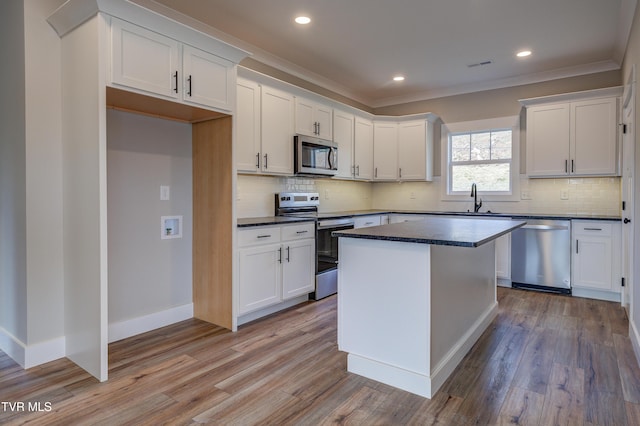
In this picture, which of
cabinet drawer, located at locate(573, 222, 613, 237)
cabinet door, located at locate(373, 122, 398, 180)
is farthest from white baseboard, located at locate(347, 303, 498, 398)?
cabinet door, located at locate(373, 122, 398, 180)

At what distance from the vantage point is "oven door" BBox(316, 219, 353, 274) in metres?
4.06

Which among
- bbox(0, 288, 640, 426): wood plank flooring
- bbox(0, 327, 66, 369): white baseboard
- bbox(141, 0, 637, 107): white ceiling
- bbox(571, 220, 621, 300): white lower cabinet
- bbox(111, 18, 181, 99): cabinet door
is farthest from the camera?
bbox(571, 220, 621, 300): white lower cabinet

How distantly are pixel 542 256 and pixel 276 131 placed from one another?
3381mm

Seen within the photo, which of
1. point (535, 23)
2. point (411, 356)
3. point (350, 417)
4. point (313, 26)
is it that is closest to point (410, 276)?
point (411, 356)

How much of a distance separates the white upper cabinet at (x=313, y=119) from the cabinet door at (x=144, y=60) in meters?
1.77

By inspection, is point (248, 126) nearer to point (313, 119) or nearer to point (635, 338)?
point (313, 119)

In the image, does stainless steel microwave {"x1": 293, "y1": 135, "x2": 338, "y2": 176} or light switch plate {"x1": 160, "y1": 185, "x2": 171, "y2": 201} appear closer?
light switch plate {"x1": 160, "y1": 185, "x2": 171, "y2": 201}

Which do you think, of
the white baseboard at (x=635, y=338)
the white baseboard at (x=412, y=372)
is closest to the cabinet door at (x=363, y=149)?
the white baseboard at (x=412, y=372)

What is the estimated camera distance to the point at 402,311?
7.28 feet

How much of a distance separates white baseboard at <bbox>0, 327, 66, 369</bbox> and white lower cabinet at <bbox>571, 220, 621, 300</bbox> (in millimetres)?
4953

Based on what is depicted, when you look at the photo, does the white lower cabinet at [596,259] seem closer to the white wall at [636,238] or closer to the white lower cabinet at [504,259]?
the white lower cabinet at [504,259]

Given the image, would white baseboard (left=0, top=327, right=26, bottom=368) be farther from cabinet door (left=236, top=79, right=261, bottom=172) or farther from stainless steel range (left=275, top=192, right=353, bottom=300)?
stainless steel range (left=275, top=192, right=353, bottom=300)

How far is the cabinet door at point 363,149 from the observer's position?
17.3 feet

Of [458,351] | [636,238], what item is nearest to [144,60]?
[458,351]
